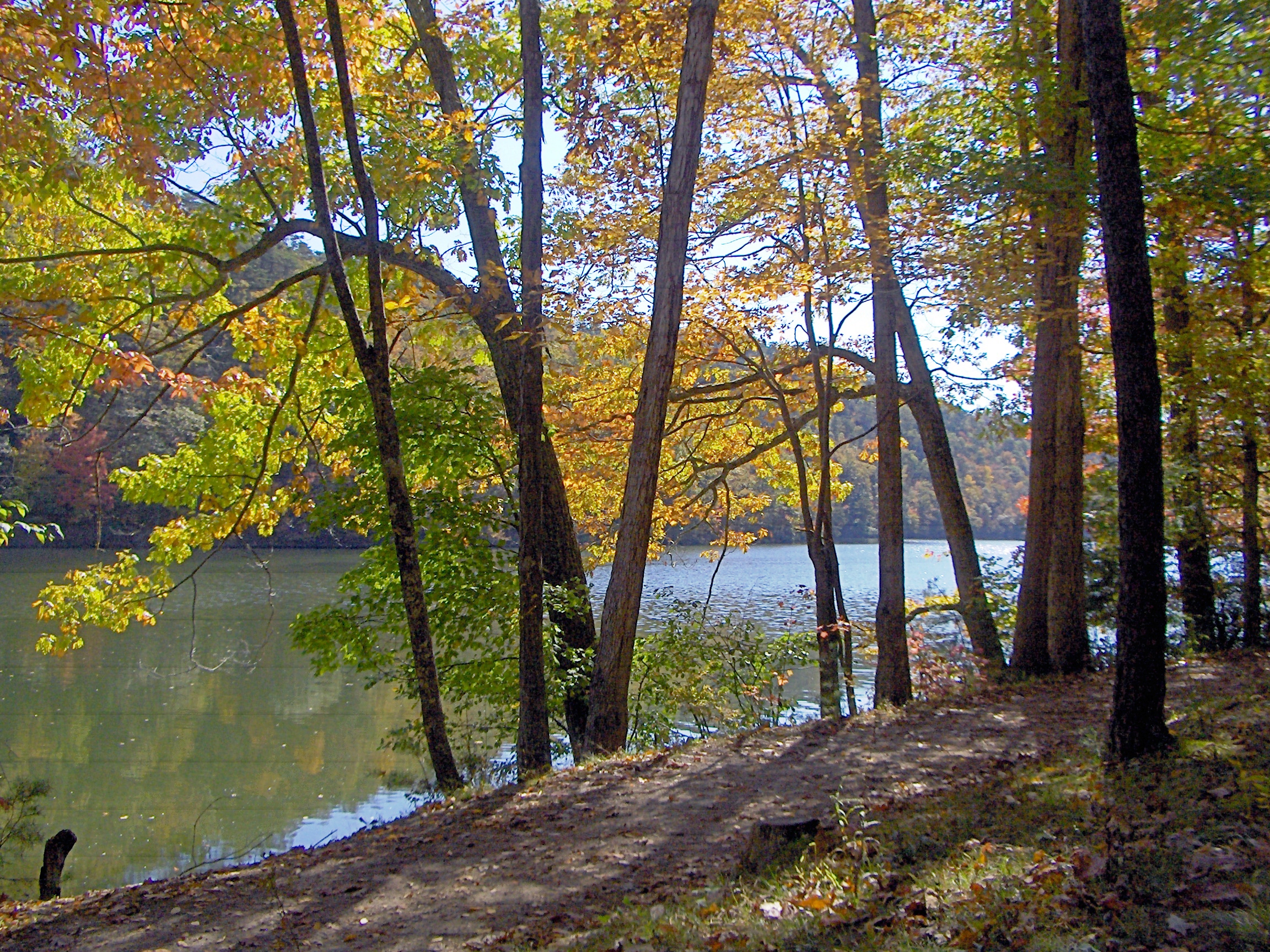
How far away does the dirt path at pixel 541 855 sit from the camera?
4.47 m

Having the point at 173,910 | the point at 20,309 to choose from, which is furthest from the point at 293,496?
the point at 173,910

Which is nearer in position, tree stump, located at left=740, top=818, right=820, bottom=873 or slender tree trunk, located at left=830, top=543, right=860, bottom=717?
tree stump, located at left=740, top=818, right=820, bottom=873

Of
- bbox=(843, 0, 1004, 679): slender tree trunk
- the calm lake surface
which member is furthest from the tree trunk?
the calm lake surface

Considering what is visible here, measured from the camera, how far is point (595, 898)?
4.53m

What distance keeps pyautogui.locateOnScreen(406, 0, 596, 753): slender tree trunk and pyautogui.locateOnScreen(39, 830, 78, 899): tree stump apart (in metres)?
4.33

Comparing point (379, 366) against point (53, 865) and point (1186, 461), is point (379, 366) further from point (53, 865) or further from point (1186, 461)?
point (1186, 461)

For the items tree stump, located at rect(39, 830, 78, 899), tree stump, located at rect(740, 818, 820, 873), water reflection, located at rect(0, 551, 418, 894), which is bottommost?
water reflection, located at rect(0, 551, 418, 894)

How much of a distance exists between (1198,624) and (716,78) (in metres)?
9.43

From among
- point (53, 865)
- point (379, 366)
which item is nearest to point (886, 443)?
point (379, 366)

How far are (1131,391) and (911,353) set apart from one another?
295 inches

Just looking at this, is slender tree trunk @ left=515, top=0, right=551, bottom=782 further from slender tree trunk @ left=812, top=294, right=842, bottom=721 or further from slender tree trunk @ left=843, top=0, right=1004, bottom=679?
slender tree trunk @ left=812, top=294, right=842, bottom=721

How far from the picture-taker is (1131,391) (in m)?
5.07

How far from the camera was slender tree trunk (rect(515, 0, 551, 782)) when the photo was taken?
7324 mm

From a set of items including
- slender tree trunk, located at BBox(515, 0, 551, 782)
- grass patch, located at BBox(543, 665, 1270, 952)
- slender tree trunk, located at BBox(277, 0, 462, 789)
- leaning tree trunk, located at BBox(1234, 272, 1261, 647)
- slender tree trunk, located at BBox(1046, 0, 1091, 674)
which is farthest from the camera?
leaning tree trunk, located at BBox(1234, 272, 1261, 647)
